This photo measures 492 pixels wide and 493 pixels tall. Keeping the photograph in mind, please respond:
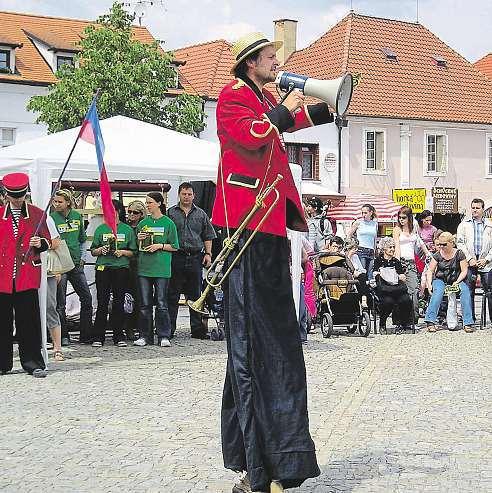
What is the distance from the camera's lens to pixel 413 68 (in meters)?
51.1

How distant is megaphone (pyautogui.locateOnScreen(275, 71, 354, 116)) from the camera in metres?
5.71

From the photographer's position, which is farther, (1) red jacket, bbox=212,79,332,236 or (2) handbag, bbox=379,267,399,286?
(2) handbag, bbox=379,267,399,286

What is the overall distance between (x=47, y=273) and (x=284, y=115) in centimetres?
763

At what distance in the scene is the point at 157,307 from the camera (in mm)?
14586

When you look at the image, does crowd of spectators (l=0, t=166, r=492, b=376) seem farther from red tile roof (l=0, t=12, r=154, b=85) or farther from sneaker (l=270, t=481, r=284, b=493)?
red tile roof (l=0, t=12, r=154, b=85)

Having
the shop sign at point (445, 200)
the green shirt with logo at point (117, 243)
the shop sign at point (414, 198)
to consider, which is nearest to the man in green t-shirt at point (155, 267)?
the green shirt with logo at point (117, 243)

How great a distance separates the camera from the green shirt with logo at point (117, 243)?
14.4 meters

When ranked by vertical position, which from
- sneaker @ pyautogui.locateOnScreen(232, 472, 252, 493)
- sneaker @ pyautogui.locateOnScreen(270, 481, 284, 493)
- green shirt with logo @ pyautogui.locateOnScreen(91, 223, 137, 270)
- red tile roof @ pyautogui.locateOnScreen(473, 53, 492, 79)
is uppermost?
red tile roof @ pyautogui.locateOnScreen(473, 53, 492, 79)

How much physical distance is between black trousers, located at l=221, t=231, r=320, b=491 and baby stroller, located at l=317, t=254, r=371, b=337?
10312 millimetres

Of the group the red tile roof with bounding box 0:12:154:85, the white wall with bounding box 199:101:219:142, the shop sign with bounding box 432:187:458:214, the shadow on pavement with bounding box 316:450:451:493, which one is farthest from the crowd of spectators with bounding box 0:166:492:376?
the red tile roof with bounding box 0:12:154:85

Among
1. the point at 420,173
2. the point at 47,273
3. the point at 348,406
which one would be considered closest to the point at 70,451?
the point at 348,406

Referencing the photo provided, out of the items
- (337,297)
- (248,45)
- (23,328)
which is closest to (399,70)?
(337,297)

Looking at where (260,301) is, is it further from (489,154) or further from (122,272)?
(489,154)

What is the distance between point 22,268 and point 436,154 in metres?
40.6
